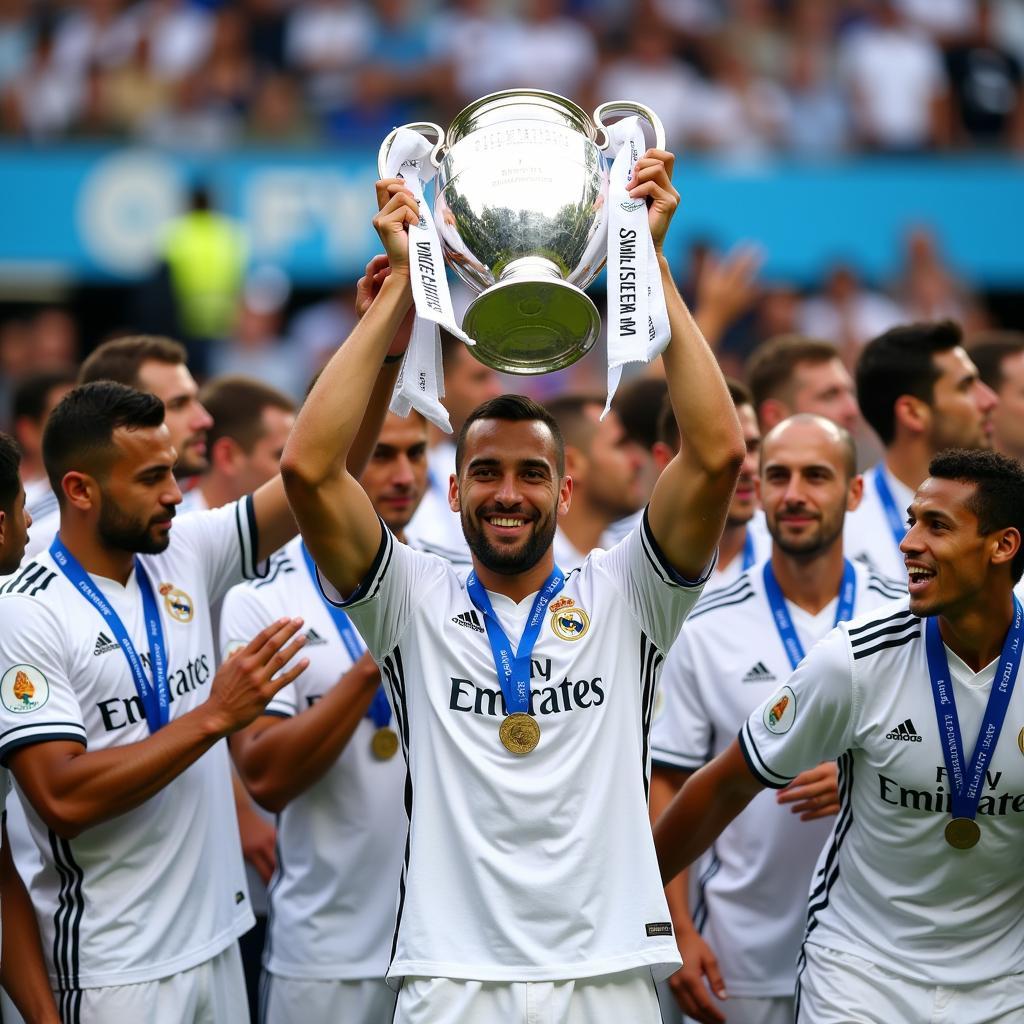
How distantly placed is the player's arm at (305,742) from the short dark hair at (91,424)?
0.92 m

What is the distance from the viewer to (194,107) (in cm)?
1444

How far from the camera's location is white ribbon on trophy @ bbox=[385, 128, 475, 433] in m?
4.04

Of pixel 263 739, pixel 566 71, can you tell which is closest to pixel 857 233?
pixel 566 71

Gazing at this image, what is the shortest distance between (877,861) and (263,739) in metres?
1.82

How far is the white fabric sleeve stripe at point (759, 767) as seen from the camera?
4.70 metres

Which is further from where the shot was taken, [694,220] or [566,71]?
[566,71]

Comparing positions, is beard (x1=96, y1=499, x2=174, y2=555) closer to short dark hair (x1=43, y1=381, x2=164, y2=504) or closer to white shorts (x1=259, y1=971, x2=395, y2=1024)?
short dark hair (x1=43, y1=381, x2=164, y2=504)

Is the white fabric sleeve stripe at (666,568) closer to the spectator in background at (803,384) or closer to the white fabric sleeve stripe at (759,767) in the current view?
the white fabric sleeve stripe at (759,767)

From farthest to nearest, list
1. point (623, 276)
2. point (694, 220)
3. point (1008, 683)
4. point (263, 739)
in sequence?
point (694, 220)
point (263, 739)
point (1008, 683)
point (623, 276)

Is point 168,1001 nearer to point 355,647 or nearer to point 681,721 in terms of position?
point 355,647

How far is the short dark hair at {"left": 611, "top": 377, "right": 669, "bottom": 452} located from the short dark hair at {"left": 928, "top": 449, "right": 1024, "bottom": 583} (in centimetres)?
237

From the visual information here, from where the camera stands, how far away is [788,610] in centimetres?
555

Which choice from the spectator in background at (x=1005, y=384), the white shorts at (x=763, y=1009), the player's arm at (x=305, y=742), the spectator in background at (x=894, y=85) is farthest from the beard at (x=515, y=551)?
the spectator in background at (x=894, y=85)

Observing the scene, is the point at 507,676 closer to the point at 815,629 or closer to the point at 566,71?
the point at 815,629
